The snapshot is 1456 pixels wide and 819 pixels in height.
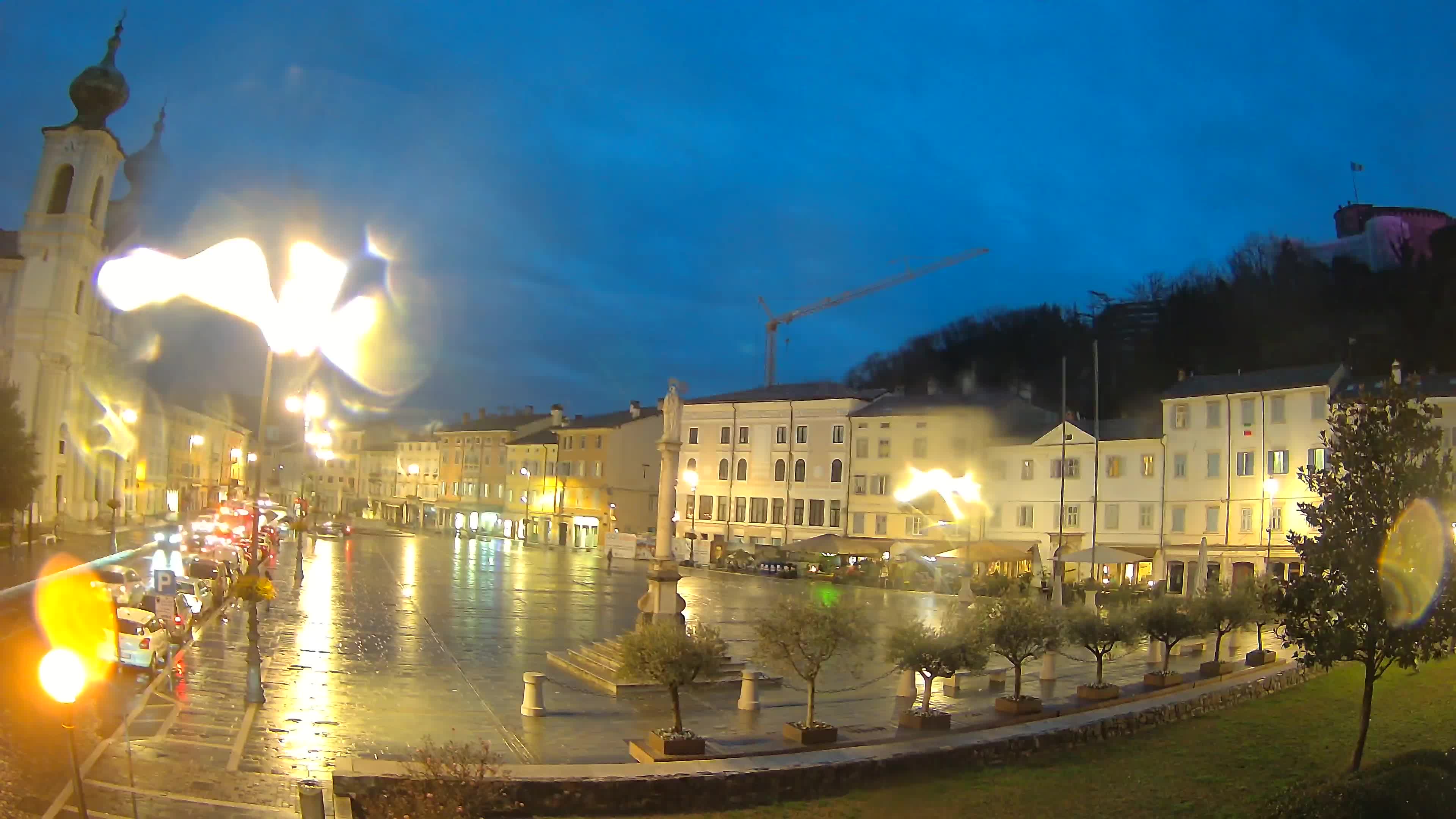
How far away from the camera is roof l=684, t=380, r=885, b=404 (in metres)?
67.9

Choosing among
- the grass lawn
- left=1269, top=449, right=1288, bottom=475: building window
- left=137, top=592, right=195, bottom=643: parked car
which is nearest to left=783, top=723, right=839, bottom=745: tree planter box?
the grass lawn

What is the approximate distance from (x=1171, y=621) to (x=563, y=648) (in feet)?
43.4

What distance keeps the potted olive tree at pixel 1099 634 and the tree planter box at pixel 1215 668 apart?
3.15 meters

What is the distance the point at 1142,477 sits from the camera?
51781mm

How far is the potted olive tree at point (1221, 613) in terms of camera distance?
21312 mm

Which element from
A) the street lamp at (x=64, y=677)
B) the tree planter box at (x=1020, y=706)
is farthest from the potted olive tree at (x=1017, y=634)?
the street lamp at (x=64, y=677)

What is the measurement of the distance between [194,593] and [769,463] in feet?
148

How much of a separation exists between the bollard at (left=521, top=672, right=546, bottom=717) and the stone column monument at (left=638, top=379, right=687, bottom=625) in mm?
3233

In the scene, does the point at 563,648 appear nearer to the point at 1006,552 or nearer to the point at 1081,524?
the point at 1006,552

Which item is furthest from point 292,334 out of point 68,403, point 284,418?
point 68,403

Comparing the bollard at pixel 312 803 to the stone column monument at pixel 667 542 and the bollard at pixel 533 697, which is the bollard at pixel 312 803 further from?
the stone column monument at pixel 667 542

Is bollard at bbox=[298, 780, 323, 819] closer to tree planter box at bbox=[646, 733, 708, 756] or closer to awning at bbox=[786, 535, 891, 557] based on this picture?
tree planter box at bbox=[646, 733, 708, 756]

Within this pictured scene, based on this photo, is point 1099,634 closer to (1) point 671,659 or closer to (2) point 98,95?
(1) point 671,659

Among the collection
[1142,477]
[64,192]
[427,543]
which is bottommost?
[427,543]
